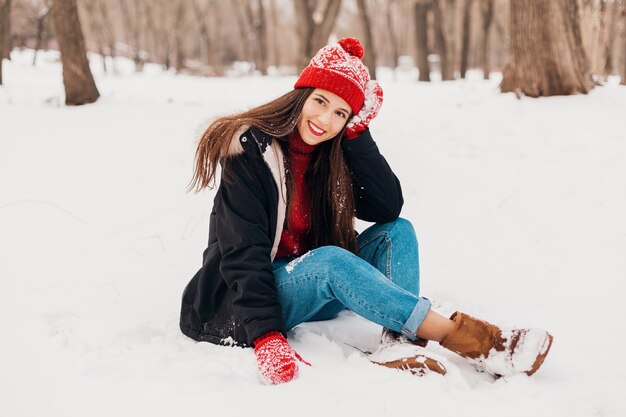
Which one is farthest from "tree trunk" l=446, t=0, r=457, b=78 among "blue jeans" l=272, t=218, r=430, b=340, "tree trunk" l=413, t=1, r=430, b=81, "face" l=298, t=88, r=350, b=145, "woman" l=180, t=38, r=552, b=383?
"blue jeans" l=272, t=218, r=430, b=340

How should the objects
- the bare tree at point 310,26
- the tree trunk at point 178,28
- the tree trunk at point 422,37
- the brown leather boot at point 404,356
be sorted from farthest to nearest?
the tree trunk at point 178,28, the tree trunk at point 422,37, the bare tree at point 310,26, the brown leather boot at point 404,356

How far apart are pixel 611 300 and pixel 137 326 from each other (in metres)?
A: 2.60

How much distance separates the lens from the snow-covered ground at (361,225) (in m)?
2.08

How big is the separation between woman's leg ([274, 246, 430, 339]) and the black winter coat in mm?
168

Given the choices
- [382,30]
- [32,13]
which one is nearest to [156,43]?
[32,13]

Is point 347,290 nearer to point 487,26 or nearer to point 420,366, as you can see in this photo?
point 420,366

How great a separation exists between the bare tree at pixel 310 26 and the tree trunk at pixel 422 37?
13.8 ft

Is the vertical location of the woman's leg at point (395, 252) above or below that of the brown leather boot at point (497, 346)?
above

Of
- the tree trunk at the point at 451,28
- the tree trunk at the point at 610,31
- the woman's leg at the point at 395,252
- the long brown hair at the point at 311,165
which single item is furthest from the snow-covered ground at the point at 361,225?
the tree trunk at the point at 451,28

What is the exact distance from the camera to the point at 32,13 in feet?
72.5

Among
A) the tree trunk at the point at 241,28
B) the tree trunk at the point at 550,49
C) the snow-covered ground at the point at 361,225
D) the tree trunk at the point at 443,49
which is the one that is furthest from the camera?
the tree trunk at the point at 241,28

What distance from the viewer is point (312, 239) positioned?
280 cm

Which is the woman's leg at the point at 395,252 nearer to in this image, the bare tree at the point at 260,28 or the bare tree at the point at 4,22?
the bare tree at the point at 4,22

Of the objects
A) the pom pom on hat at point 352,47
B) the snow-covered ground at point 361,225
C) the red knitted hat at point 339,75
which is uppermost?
the pom pom on hat at point 352,47
